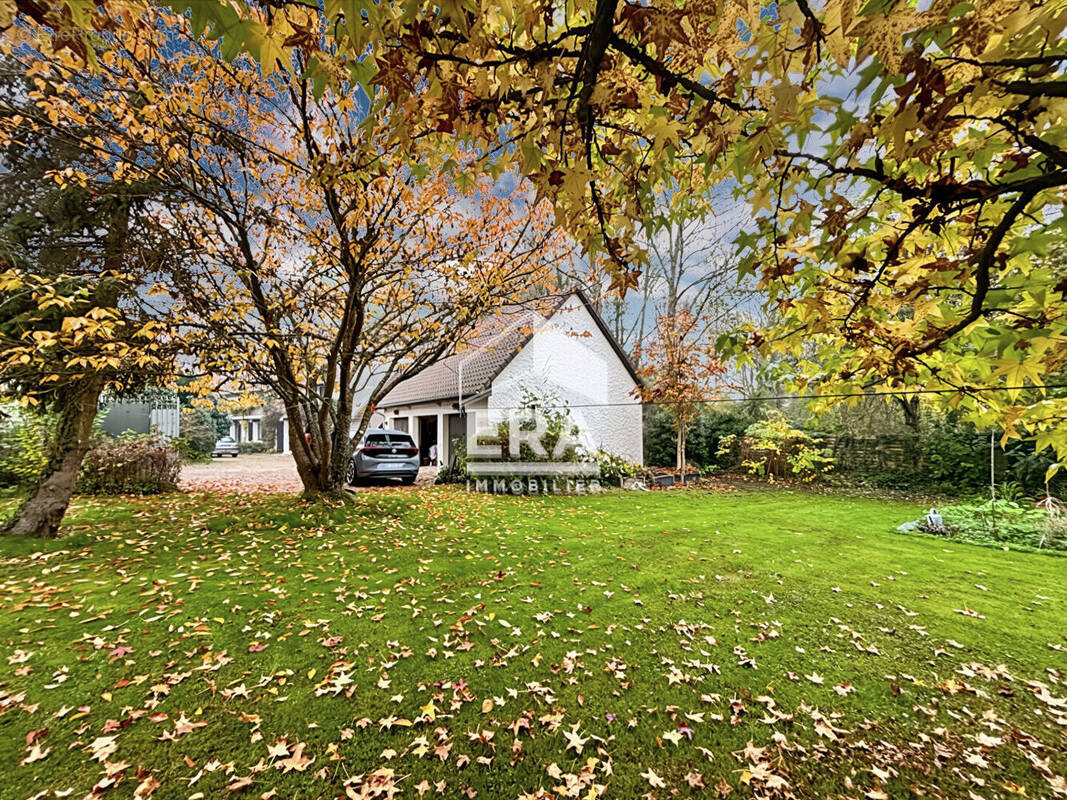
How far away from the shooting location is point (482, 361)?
14.6 m

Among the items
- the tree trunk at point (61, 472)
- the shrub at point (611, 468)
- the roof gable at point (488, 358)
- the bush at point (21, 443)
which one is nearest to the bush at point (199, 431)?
the roof gable at point (488, 358)

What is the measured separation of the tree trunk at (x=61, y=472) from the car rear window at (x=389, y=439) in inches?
243

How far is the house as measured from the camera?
12.8 m

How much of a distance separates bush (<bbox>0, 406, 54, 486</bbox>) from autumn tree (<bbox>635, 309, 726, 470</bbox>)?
12188mm

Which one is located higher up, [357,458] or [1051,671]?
[357,458]

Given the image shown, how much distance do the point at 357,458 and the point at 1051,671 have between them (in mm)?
12161

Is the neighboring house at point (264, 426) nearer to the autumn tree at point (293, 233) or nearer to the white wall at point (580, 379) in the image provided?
the white wall at point (580, 379)

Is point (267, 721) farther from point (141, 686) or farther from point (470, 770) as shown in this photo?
point (470, 770)

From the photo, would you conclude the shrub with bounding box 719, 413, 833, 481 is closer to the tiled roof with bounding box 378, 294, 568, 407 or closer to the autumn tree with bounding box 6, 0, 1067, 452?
the tiled roof with bounding box 378, 294, 568, 407

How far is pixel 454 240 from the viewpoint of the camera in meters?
7.15

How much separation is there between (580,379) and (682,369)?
3.59 metres

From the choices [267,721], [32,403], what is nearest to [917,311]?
[267,721]

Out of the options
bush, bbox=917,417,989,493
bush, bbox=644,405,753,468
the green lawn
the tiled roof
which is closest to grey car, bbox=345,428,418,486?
the tiled roof

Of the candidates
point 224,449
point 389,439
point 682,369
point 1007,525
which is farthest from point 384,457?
point 224,449
